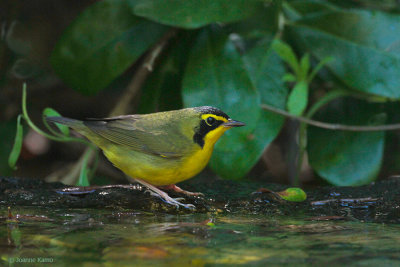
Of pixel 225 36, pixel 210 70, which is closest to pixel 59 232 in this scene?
pixel 210 70

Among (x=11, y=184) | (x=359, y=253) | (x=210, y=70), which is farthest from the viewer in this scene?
(x=210, y=70)

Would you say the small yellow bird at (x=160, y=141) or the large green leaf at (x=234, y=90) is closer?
the small yellow bird at (x=160, y=141)

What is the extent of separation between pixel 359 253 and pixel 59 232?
1.38m

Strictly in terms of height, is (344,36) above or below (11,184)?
above

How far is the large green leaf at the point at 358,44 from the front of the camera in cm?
473

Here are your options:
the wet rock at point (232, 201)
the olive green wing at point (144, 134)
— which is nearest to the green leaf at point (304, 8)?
the olive green wing at point (144, 134)

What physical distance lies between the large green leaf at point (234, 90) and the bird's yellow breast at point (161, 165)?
53 centimetres

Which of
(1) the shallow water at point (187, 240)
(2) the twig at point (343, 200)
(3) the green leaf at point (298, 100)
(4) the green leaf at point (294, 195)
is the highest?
(3) the green leaf at point (298, 100)

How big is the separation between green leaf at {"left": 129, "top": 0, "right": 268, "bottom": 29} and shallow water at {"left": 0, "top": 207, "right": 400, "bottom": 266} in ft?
5.98

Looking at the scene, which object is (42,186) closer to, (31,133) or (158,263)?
(158,263)

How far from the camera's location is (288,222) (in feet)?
10.1

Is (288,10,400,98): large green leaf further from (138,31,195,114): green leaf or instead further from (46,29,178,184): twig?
(46,29,178,184): twig

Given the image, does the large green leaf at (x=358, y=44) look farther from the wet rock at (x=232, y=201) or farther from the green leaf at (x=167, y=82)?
the wet rock at (x=232, y=201)

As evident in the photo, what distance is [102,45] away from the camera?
4898 mm
